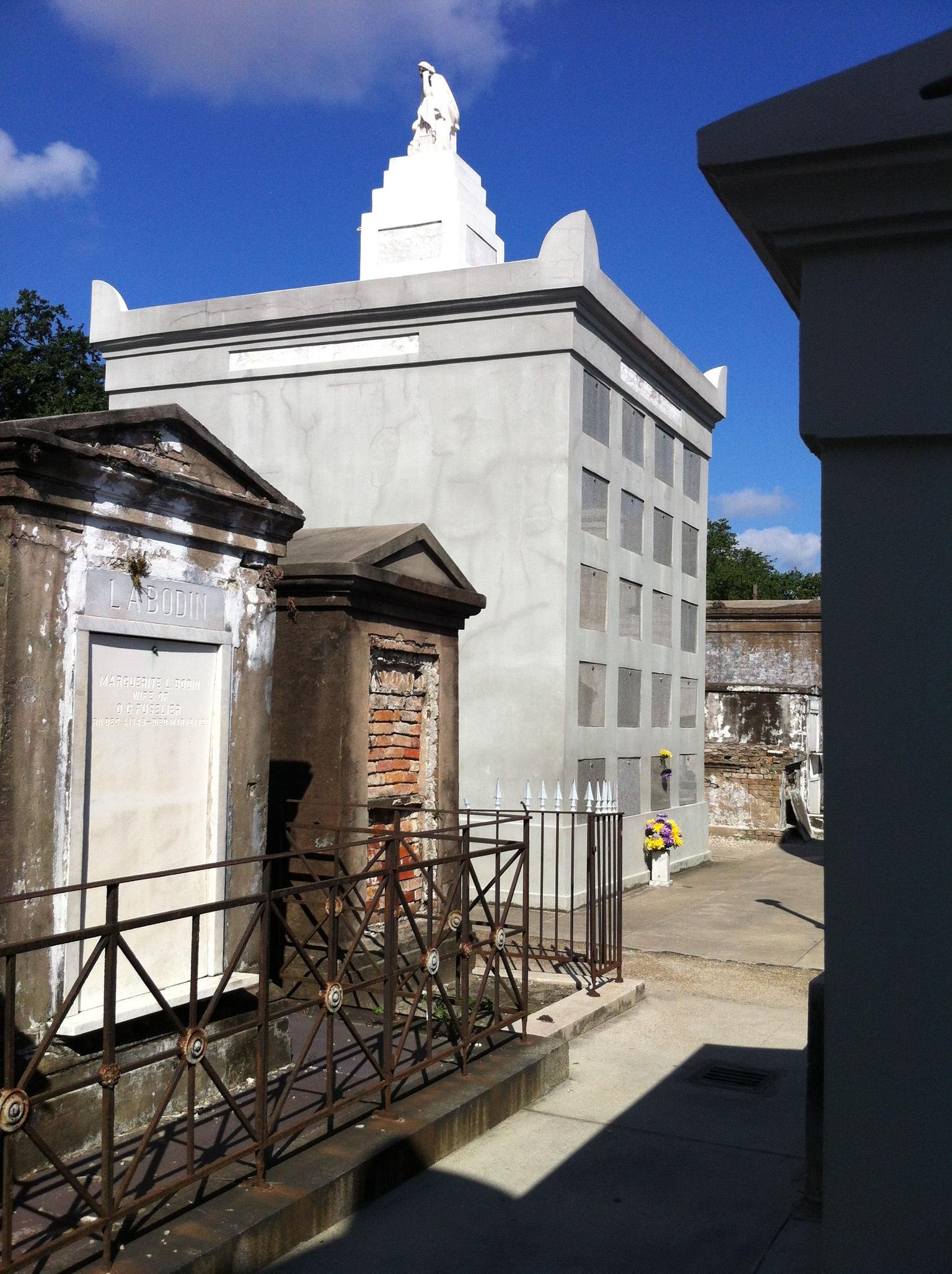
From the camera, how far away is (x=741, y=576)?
187 ft

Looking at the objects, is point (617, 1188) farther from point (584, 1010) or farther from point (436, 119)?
point (436, 119)

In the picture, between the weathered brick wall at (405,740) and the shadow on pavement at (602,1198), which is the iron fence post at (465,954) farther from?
the weathered brick wall at (405,740)

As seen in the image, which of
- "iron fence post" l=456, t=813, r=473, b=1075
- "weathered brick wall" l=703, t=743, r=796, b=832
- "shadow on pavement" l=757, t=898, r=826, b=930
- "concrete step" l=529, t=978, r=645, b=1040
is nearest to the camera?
"iron fence post" l=456, t=813, r=473, b=1075

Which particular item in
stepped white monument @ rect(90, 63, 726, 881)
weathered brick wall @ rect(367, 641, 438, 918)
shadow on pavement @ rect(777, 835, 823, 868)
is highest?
stepped white monument @ rect(90, 63, 726, 881)

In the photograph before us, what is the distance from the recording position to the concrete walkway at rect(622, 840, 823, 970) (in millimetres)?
11055

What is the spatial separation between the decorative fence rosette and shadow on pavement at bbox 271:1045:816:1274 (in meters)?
8.52

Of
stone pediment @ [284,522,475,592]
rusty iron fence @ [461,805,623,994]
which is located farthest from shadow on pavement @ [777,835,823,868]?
→ stone pediment @ [284,522,475,592]

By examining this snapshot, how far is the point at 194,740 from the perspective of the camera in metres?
5.82

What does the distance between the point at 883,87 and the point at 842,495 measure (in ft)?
2.57

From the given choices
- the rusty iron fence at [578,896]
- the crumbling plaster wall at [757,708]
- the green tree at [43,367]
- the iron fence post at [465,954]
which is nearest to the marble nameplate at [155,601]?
the iron fence post at [465,954]

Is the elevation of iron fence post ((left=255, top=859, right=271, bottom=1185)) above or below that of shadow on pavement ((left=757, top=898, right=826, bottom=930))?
above

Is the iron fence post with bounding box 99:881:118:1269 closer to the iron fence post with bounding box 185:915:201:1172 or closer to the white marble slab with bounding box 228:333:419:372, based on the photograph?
the iron fence post with bounding box 185:915:201:1172

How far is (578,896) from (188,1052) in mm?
9773

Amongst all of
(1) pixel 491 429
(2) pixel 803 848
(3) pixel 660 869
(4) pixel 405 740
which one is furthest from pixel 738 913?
(2) pixel 803 848
